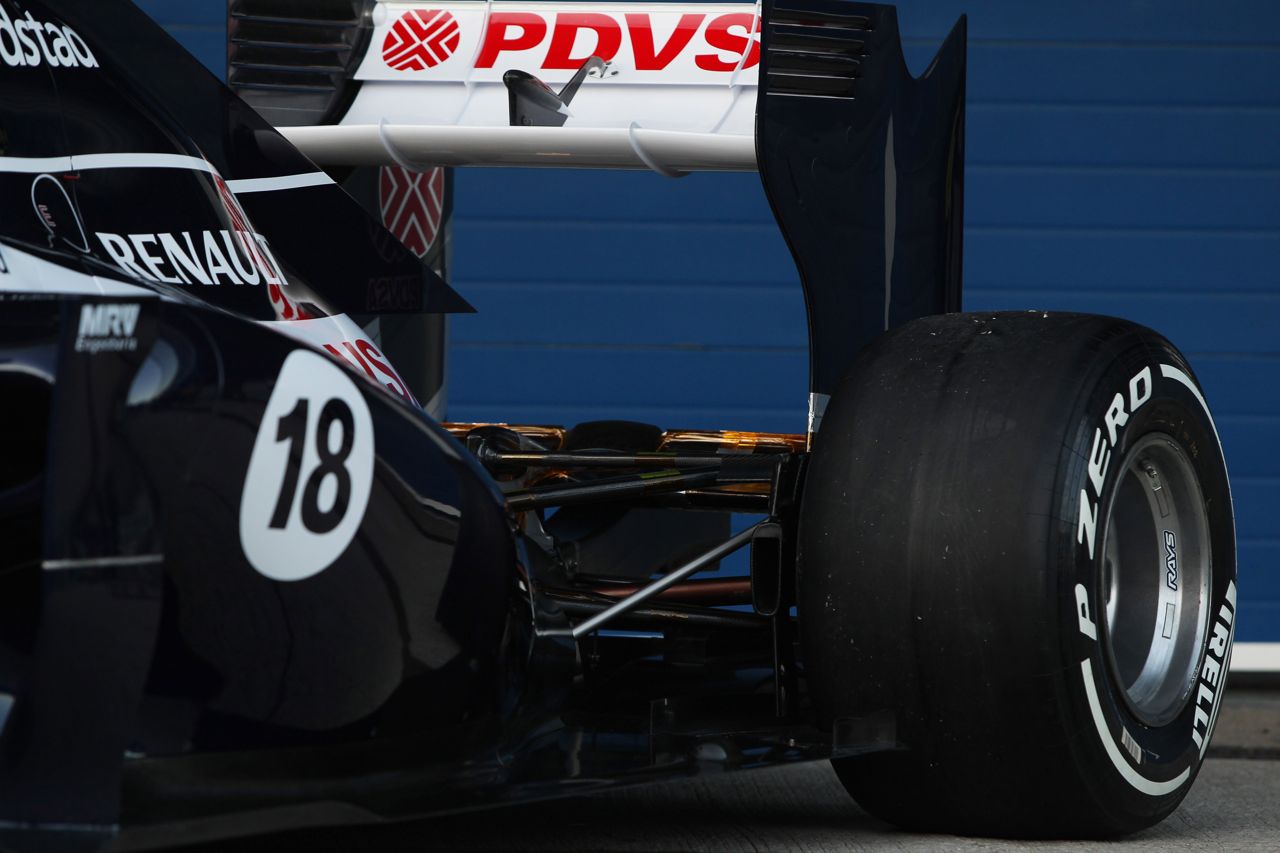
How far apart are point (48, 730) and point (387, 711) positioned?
438mm

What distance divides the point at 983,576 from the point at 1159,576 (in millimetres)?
589

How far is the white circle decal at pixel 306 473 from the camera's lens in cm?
192

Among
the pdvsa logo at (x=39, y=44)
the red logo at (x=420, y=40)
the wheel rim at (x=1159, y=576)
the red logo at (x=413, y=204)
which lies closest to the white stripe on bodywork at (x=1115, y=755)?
the wheel rim at (x=1159, y=576)

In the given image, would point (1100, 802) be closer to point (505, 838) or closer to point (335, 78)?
point (505, 838)

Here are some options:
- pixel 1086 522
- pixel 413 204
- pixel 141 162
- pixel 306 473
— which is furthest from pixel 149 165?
pixel 413 204

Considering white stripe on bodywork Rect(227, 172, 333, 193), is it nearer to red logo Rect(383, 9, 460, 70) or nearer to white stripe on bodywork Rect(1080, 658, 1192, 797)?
red logo Rect(383, 9, 460, 70)

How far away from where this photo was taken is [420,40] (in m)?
3.86

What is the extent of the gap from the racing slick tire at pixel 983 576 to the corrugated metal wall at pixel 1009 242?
270cm

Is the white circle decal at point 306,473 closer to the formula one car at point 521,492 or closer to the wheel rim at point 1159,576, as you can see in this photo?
the formula one car at point 521,492

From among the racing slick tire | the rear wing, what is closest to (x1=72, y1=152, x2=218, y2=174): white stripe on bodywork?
the rear wing

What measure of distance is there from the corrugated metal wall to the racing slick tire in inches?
106

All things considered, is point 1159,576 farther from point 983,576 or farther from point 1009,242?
point 1009,242

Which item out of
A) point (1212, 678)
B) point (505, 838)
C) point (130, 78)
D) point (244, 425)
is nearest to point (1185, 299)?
point (1212, 678)

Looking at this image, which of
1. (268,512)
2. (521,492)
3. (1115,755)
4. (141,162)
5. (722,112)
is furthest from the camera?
(722,112)
